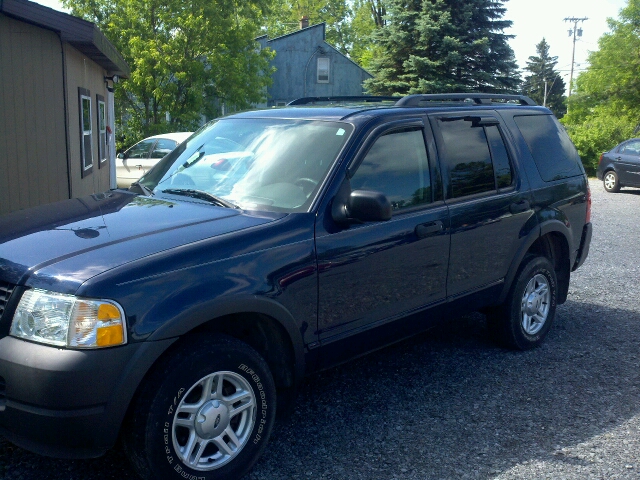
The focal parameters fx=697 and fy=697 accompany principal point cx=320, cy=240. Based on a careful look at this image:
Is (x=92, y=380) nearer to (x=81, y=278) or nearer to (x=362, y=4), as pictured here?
(x=81, y=278)

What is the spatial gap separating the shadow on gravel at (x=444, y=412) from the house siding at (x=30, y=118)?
6265mm

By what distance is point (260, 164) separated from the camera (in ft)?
13.7

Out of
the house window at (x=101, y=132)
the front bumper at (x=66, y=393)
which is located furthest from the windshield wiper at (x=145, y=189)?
the house window at (x=101, y=132)

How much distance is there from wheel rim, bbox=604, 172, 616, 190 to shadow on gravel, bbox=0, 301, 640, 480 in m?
15.2

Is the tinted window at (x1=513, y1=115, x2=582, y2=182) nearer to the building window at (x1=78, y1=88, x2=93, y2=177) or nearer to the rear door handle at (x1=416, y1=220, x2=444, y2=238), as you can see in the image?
the rear door handle at (x1=416, y1=220, x2=444, y2=238)

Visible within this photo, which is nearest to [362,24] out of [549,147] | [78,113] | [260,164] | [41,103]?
[78,113]

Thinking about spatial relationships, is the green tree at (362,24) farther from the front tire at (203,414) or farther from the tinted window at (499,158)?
the front tire at (203,414)

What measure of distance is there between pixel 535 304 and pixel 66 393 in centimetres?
396

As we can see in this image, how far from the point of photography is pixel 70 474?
353 centimetres

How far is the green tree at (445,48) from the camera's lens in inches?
1067

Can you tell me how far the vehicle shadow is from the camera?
3771 millimetres

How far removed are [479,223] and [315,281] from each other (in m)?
1.61

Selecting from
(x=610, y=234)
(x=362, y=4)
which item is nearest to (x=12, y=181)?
(x=610, y=234)

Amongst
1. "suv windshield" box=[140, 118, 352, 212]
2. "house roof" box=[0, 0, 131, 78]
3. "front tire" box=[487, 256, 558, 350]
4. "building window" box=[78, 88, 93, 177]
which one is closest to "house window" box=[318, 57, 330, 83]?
"building window" box=[78, 88, 93, 177]
